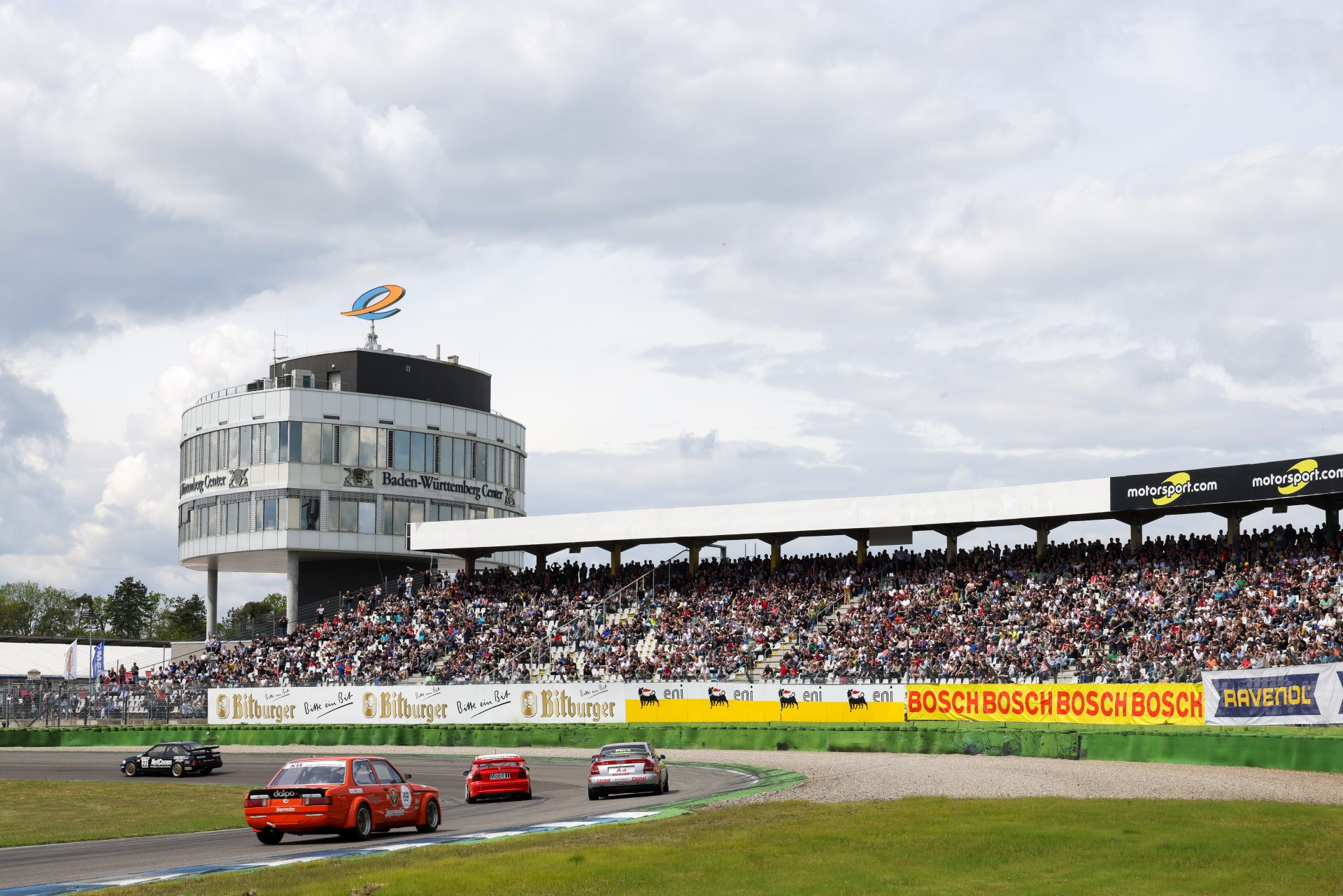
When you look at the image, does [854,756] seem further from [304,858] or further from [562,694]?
[304,858]

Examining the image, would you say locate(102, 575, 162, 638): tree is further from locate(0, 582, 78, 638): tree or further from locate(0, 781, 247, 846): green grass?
locate(0, 781, 247, 846): green grass

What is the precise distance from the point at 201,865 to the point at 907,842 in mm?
9661

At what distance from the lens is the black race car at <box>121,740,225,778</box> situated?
4512 cm

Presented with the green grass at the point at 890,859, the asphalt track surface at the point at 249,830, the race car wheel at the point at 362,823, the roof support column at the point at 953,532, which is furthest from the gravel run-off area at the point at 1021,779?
the roof support column at the point at 953,532

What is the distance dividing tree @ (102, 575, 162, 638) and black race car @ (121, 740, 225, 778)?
148520 mm

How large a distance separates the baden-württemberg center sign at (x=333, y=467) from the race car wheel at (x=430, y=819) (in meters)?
56.0

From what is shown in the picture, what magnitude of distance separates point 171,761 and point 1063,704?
1100 inches

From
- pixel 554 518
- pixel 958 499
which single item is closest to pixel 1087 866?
pixel 958 499

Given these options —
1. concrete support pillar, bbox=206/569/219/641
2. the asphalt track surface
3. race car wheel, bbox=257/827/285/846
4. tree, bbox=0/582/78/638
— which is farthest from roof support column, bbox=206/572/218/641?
tree, bbox=0/582/78/638

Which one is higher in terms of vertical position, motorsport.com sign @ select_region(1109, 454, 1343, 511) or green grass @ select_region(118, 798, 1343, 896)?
motorsport.com sign @ select_region(1109, 454, 1343, 511)

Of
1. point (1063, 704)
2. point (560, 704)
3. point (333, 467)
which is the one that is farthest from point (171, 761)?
point (333, 467)

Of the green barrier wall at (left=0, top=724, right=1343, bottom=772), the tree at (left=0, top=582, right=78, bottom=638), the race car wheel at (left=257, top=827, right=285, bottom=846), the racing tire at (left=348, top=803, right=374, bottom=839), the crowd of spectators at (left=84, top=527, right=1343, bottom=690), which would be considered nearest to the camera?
the racing tire at (left=348, top=803, right=374, bottom=839)

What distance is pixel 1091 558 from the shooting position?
52812 millimetres

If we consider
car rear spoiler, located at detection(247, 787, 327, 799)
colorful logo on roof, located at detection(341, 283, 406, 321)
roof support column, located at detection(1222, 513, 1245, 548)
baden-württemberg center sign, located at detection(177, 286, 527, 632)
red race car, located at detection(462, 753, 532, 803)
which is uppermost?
colorful logo on roof, located at detection(341, 283, 406, 321)
